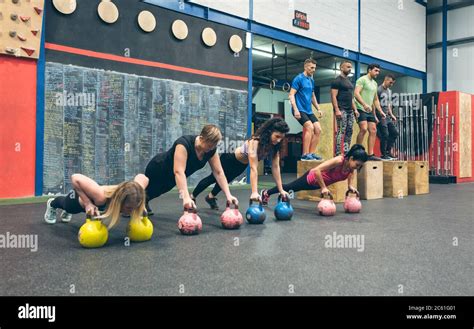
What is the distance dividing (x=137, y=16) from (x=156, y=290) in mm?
4313

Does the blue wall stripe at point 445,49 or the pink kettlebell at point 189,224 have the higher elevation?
the blue wall stripe at point 445,49

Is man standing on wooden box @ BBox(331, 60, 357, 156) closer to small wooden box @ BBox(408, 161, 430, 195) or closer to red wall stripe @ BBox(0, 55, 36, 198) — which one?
small wooden box @ BBox(408, 161, 430, 195)

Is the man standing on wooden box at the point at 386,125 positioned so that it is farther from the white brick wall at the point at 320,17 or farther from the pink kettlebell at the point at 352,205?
the white brick wall at the point at 320,17

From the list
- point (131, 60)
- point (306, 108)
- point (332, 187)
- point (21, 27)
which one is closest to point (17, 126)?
point (21, 27)

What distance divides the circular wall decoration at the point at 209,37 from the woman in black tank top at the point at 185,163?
3.28 meters

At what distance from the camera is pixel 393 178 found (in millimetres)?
4941

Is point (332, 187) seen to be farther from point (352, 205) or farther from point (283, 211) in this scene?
point (283, 211)

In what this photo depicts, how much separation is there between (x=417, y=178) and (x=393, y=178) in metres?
0.65

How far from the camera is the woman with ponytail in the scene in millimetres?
3277

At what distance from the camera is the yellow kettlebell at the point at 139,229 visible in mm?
2209

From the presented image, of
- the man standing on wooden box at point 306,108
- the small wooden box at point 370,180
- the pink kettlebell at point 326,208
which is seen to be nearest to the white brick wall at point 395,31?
the small wooden box at point 370,180

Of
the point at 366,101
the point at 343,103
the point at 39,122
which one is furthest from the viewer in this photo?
the point at 366,101

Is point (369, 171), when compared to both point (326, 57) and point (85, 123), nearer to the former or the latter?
point (85, 123)

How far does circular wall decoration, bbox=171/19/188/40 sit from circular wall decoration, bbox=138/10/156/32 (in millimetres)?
313
